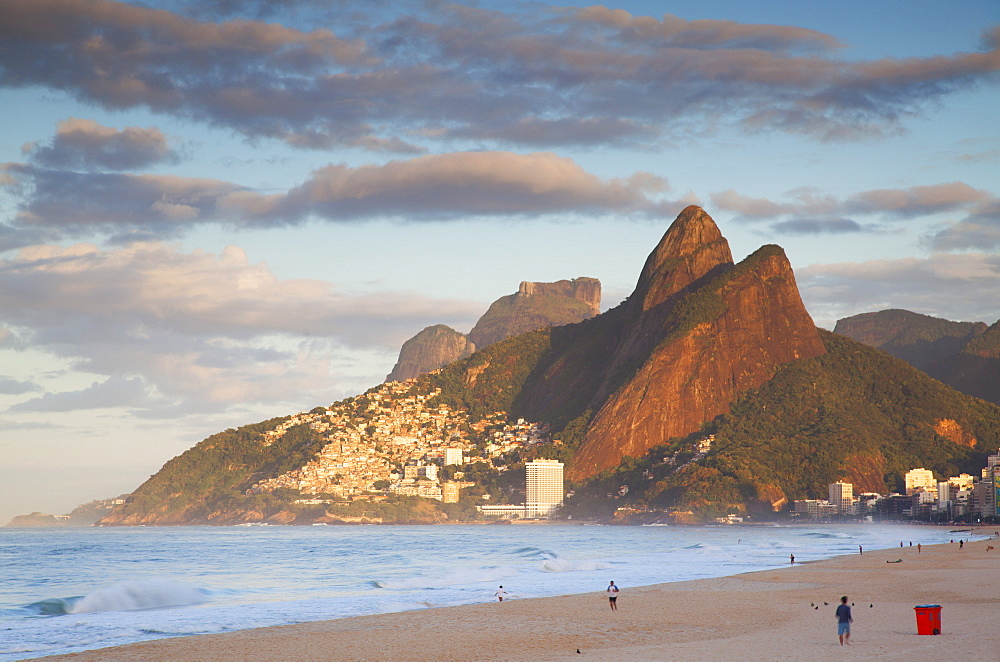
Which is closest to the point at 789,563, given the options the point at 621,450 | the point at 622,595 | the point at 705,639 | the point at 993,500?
the point at 622,595

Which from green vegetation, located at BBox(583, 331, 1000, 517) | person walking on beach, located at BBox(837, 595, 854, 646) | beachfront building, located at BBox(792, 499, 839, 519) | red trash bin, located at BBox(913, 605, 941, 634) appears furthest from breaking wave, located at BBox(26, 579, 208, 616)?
beachfront building, located at BBox(792, 499, 839, 519)

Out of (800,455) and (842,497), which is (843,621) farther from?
(800,455)

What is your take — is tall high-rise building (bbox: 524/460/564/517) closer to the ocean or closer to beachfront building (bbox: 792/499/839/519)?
beachfront building (bbox: 792/499/839/519)

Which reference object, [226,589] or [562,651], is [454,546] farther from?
[562,651]

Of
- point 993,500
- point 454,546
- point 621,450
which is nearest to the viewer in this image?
point 454,546

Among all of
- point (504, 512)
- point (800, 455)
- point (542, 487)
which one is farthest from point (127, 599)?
point (800, 455)

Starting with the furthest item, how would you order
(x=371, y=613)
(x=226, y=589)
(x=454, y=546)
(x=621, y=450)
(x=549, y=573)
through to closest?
(x=621, y=450), (x=454, y=546), (x=549, y=573), (x=226, y=589), (x=371, y=613)
